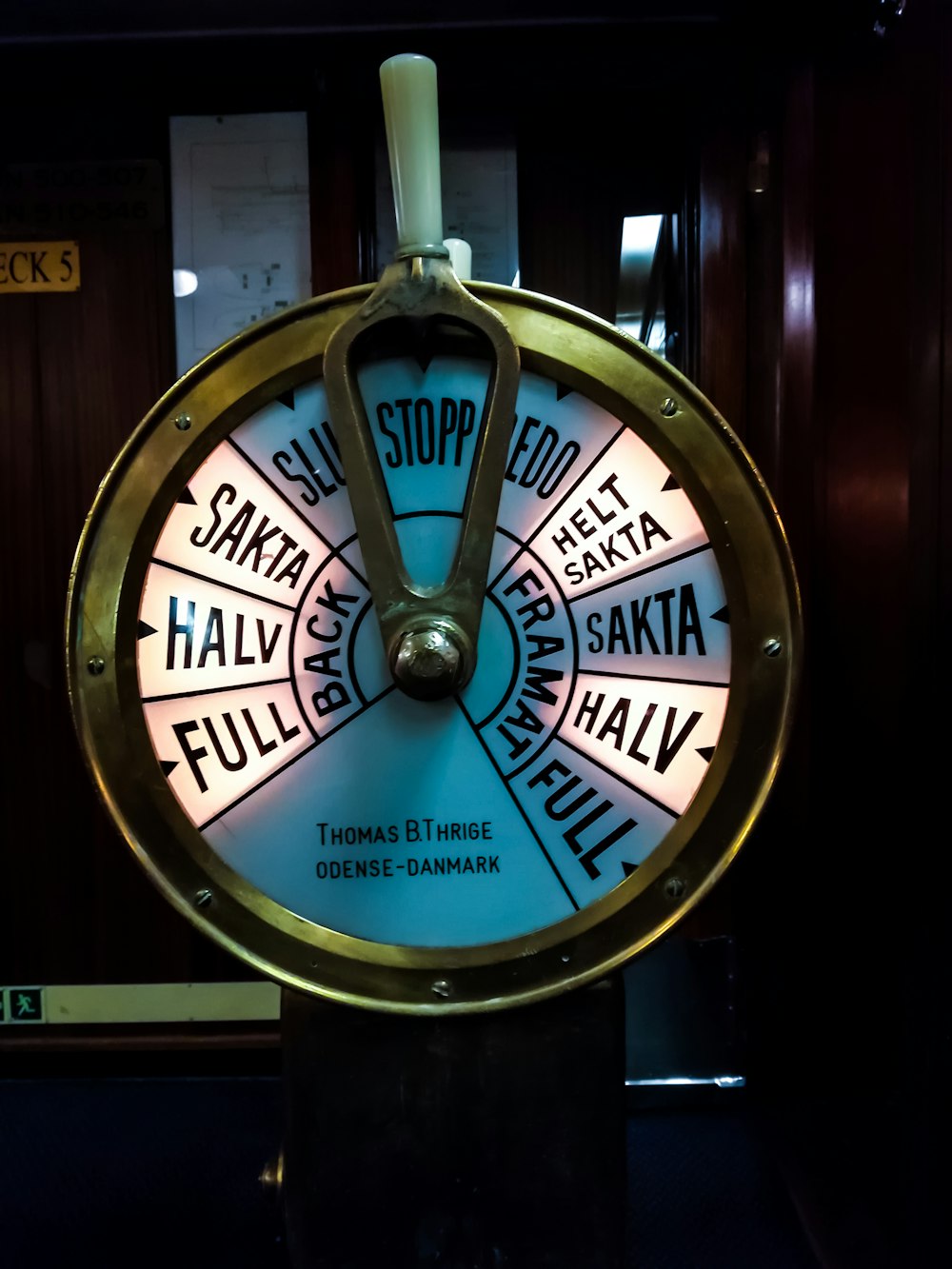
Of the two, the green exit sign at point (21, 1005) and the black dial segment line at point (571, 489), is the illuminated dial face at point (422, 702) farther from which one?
the green exit sign at point (21, 1005)

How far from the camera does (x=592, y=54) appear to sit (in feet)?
4.19

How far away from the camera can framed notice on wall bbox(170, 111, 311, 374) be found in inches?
52.6

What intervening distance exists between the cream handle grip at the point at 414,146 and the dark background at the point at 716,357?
1.69 ft

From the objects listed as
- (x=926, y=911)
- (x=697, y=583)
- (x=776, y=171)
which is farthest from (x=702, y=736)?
(x=776, y=171)

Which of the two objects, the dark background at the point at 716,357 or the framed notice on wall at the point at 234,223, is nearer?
the dark background at the point at 716,357

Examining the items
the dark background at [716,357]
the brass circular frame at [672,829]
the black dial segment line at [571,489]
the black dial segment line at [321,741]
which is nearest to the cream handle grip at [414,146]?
the brass circular frame at [672,829]

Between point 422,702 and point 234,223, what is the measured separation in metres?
0.94

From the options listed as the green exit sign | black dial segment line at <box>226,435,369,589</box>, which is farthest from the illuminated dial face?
the green exit sign

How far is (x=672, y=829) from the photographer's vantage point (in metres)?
0.72

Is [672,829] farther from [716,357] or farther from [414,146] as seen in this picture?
[716,357]

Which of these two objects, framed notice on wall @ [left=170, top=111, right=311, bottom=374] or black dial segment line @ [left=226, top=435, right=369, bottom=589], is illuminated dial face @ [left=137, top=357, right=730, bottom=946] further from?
framed notice on wall @ [left=170, top=111, right=311, bottom=374]

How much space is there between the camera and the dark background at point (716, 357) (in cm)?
117

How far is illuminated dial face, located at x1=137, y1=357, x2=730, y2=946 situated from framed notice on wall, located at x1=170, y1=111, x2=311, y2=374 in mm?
705

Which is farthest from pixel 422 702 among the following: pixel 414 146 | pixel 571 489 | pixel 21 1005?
pixel 21 1005
